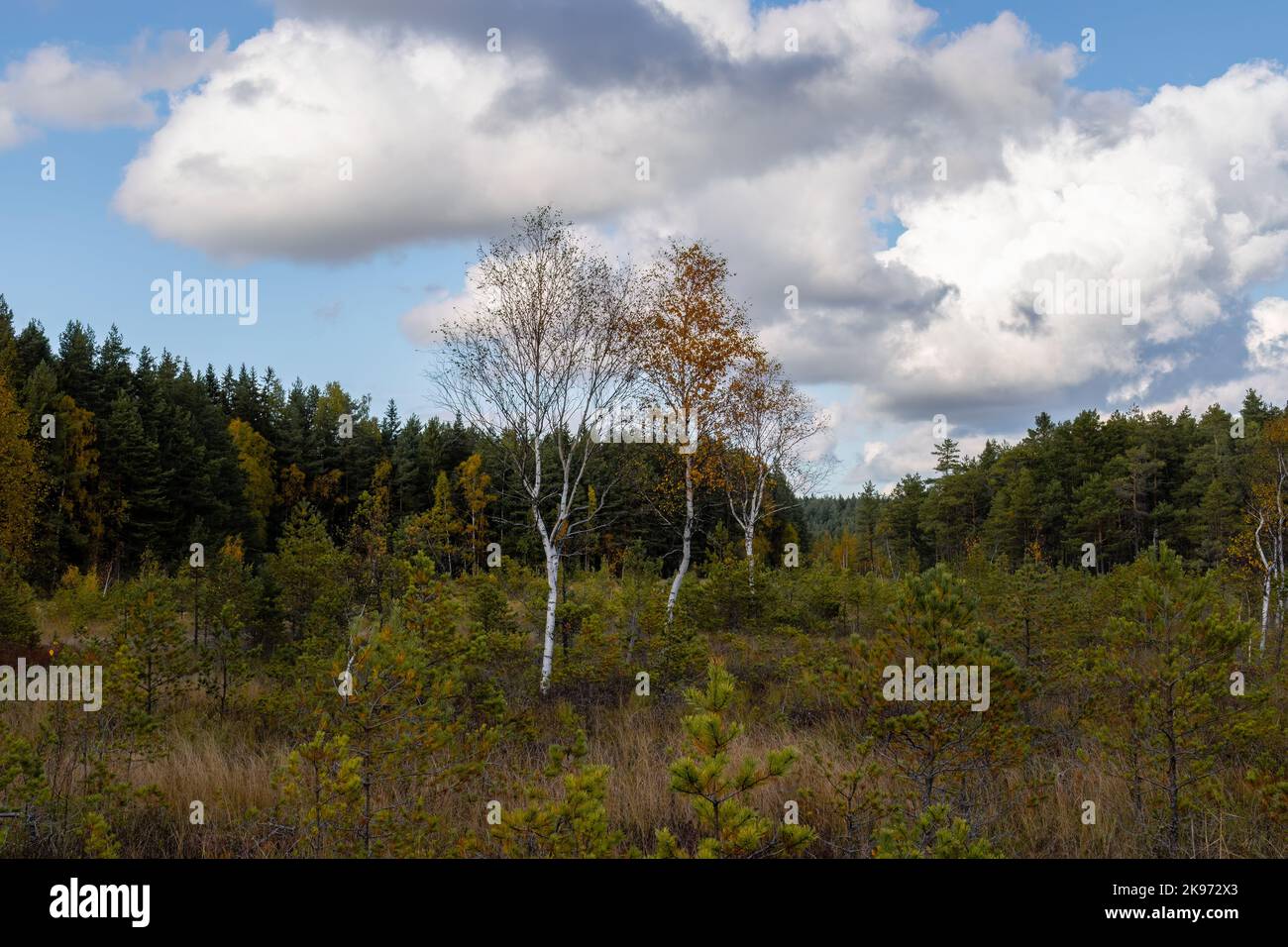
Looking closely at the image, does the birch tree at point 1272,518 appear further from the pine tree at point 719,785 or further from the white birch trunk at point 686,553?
the pine tree at point 719,785

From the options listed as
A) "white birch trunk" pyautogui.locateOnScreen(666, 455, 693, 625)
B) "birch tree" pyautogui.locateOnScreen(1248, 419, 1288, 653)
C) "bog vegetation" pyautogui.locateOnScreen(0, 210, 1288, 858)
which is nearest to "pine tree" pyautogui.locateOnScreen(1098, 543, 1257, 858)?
"bog vegetation" pyautogui.locateOnScreen(0, 210, 1288, 858)

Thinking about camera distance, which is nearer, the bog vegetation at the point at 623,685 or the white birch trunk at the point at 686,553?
the bog vegetation at the point at 623,685

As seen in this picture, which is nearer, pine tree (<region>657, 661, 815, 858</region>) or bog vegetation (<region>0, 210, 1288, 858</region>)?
pine tree (<region>657, 661, 815, 858</region>)

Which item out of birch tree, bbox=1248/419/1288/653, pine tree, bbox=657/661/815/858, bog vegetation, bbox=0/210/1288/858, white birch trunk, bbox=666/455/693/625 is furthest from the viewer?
birch tree, bbox=1248/419/1288/653

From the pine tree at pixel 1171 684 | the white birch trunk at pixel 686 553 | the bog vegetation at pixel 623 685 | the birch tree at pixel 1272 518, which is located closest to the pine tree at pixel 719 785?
the bog vegetation at pixel 623 685

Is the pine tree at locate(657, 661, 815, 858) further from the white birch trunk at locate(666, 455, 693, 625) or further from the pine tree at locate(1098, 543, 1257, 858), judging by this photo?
the white birch trunk at locate(666, 455, 693, 625)

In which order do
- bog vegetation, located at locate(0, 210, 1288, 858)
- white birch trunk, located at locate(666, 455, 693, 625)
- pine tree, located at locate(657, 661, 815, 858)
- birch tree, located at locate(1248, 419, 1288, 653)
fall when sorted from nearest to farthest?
pine tree, located at locate(657, 661, 815, 858) → bog vegetation, located at locate(0, 210, 1288, 858) → white birch trunk, located at locate(666, 455, 693, 625) → birch tree, located at locate(1248, 419, 1288, 653)

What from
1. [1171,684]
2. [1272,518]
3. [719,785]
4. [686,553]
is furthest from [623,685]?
[1272,518]

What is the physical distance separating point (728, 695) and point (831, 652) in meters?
12.1

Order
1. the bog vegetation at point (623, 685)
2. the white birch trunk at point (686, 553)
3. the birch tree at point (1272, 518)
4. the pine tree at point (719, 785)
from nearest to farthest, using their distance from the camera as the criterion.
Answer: the pine tree at point (719, 785) < the bog vegetation at point (623, 685) < the white birch trunk at point (686, 553) < the birch tree at point (1272, 518)

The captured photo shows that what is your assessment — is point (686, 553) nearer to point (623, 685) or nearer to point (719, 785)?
point (623, 685)
